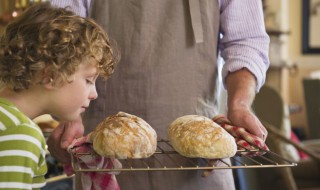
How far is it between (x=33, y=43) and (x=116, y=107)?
37cm

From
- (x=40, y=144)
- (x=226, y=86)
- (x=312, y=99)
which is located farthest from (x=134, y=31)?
(x=312, y=99)

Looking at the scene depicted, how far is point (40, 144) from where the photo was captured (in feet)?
3.25

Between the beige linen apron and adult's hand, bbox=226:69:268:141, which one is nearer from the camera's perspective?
adult's hand, bbox=226:69:268:141

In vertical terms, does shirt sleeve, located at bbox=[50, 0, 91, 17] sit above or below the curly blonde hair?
above

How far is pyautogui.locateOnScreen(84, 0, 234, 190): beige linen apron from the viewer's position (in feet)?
4.56

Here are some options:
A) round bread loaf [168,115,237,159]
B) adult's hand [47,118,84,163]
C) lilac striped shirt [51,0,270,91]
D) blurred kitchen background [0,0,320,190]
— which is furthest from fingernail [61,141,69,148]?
blurred kitchen background [0,0,320,190]

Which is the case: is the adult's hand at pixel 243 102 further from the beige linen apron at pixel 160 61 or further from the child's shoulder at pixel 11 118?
the child's shoulder at pixel 11 118

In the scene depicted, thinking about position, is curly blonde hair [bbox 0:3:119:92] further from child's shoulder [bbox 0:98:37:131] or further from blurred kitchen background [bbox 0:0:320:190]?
blurred kitchen background [bbox 0:0:320:190]

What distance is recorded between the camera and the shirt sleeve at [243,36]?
139 centimetres

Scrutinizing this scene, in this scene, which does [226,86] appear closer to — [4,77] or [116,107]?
[116,107]

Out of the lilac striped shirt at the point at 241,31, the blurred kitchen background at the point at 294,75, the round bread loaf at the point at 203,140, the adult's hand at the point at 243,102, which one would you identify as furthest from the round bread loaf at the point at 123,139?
the blurred kitchen background at the point at 294,75

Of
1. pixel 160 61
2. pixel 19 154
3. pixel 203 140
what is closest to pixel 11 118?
pixel 19 154

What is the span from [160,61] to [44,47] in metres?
0.40

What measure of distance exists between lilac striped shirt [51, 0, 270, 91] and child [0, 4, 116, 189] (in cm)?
28
